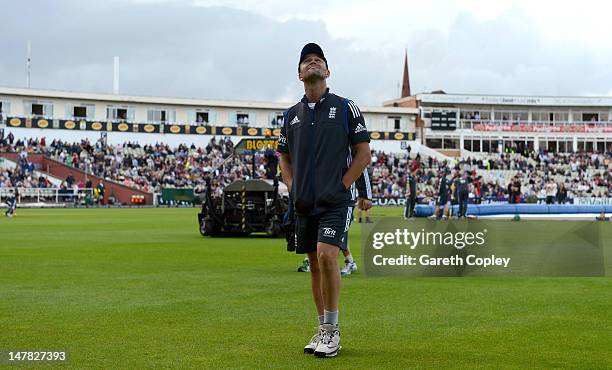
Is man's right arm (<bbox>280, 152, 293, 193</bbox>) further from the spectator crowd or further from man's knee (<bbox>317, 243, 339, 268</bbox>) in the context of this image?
the spectator crowd

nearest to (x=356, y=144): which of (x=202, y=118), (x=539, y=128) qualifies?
(x=202, y=118)

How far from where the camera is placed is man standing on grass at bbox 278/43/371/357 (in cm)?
726

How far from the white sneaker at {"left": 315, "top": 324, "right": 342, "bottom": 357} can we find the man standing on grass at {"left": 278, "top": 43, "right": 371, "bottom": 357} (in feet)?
0.04

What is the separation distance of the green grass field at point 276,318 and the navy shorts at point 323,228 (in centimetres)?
85

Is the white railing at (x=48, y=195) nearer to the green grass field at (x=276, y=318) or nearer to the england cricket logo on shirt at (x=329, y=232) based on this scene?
the green grass field at (x=276, y=318)

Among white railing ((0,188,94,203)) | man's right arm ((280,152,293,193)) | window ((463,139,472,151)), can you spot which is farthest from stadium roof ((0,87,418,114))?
man's right arm ((280,152,293,193))

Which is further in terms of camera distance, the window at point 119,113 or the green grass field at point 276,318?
the window at point 119,113

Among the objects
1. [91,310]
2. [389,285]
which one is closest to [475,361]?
[91,310]

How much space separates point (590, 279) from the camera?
13.3m

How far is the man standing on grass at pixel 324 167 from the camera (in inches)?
286

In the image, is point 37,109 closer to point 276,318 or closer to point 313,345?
point 276,318

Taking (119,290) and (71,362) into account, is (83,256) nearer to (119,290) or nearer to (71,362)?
(119,290)

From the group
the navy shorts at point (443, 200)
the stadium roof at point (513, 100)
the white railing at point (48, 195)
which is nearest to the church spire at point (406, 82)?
the stadium roof at point (513, 100)

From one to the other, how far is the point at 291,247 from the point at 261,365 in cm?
496
